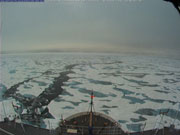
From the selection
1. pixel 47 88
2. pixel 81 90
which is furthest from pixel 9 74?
pixel 81 90

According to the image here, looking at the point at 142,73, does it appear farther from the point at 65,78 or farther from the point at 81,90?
the point at 65,78

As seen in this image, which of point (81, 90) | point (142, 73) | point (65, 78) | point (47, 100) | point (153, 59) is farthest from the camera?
point (153, 59)

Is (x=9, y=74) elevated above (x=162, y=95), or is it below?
above

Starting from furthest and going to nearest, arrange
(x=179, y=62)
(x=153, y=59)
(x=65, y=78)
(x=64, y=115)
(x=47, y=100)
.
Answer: (x=153, y=59), (x=179, y=62), (x=65, y=78), (x=47, y=100), (x=64, y=115)

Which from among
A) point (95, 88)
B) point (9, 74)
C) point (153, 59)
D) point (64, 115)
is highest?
point (153, 59)

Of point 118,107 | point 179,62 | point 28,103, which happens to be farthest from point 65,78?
point 179,62

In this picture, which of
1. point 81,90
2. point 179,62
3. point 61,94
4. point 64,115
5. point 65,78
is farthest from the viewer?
point 179,62

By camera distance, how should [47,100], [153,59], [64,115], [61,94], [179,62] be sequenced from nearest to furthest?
1. [64,115]
2. [47,100]
3. [61,94]
4. [179,62]
5. [153,59]

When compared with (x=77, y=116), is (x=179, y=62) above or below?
above

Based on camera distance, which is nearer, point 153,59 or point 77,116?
point 77,116

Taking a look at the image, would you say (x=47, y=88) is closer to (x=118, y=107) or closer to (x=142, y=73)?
(x=118, y=107)
